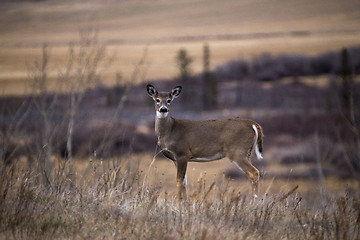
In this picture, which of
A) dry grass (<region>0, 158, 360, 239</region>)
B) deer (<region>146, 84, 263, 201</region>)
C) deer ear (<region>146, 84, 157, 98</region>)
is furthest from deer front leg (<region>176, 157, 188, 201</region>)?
deer ear (<region>146, 84, 157, 98</region>)

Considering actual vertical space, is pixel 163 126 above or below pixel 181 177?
above

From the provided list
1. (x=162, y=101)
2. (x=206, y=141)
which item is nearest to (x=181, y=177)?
(x=206, y=141)

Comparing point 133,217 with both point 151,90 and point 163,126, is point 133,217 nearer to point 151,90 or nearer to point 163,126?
point 163,126

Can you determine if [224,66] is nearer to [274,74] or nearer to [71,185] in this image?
[274,74]

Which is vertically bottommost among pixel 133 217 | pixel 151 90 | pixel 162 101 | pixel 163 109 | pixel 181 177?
pixel 181 177

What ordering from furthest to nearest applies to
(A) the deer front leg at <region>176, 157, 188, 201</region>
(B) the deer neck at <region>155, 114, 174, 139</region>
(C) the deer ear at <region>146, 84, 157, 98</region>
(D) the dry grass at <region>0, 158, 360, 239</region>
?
(C) the deer ear at <region>146, 84, 157, 98</region>
(B) the deer neck at <region>155, 114, 174, 139</region>
(A) the deer front leg at <region>176, 157, 188, 201</region>
(D) the dry grass at <region>0, 158, 360, 239</region>

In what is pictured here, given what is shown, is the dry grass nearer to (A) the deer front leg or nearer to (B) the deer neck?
(A) the deer front leg

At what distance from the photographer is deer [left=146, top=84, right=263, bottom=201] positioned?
10.5 meters

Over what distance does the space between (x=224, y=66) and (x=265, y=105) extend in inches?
793

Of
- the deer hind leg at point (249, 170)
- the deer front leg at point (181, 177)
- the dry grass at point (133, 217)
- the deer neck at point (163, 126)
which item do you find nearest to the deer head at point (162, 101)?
the deer neck at point (163, 126)

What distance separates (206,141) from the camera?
10500mm

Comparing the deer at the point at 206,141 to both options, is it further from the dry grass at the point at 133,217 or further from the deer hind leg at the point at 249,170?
the dry grass at the point at 133,217

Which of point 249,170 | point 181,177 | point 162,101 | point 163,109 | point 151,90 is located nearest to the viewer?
point 181,177

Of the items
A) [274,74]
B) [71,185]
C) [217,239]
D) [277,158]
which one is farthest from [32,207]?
[274,74]
